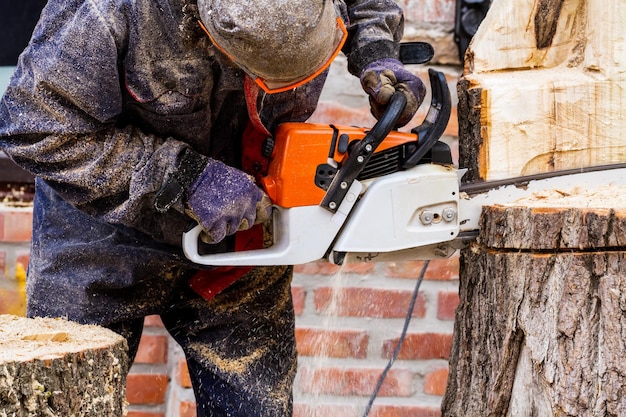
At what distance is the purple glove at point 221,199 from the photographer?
4.91 ft

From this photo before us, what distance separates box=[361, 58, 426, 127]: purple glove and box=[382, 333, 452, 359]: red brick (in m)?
0.98

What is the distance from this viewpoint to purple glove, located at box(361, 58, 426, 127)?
1.63m

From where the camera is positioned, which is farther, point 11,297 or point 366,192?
point 11,297

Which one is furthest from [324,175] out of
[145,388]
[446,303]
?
[145,388]

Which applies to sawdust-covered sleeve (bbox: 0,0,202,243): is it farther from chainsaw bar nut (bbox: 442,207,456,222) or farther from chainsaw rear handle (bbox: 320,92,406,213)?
chainsaw bar nut (bbox: 442,207,456,222)

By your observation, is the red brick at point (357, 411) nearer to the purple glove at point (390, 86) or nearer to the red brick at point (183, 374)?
the red brick at point (183, 374)

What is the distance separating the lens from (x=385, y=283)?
8.00 ft

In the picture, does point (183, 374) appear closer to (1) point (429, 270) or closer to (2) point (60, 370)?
(1) point (429, 270)

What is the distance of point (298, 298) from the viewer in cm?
243

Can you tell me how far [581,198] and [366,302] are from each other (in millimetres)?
988

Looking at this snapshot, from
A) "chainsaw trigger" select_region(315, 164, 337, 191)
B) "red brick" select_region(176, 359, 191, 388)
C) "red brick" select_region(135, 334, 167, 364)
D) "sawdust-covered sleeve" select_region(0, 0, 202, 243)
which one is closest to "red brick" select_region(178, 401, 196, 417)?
"red brick" select_region(176, 359, 191, 388)

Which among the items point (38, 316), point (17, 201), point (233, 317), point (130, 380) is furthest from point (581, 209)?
point (17, 201)

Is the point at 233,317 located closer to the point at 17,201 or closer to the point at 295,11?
the point at 295,11

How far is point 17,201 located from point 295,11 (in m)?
1.58
